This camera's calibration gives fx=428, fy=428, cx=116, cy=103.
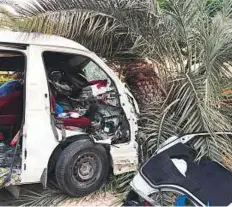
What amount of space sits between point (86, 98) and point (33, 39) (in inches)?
46.0

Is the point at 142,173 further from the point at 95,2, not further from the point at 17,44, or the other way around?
the point at 95,2

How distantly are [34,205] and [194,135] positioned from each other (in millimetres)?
2119

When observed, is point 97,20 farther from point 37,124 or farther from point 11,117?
point 37,124

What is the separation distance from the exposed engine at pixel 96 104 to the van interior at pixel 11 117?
50 cm

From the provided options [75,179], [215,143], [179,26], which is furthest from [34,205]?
[179,26]

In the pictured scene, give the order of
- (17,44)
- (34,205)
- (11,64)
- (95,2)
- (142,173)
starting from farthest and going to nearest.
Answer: (95,2), (11,64), (34,205), (17,44), (142,173)

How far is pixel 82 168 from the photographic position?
530 centimetres

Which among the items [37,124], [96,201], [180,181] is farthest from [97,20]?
[180,181]

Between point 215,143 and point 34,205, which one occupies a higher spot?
point 215,143

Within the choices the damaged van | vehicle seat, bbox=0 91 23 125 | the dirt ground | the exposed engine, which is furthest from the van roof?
the dirt ground

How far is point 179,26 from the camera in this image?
6531mm

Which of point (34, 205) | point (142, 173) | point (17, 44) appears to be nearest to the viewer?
point (142, 173)

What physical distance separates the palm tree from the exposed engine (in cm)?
53

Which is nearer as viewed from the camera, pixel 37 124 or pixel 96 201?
pixel 37 124
